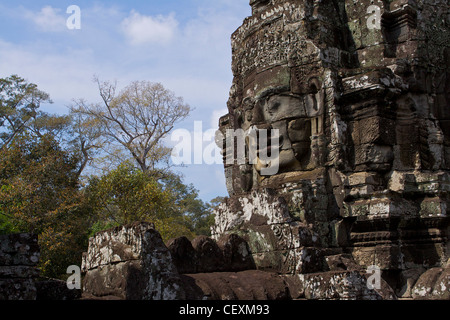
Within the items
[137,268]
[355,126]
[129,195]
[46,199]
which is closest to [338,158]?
[355,126]

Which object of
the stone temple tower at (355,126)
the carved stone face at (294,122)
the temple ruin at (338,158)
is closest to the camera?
the temple ruin at (338,158)

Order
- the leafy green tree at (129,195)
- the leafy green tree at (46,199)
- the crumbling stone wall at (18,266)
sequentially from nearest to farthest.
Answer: the crumbling stone wall at (18,266), the leafy green tree at (46,199), the leafy green tree at (129,195)

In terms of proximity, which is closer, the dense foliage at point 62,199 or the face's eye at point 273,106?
the face's eye at point 273,106

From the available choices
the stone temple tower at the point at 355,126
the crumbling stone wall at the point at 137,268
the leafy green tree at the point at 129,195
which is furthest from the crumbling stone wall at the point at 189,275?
the leafy green tree at the point at 129,195

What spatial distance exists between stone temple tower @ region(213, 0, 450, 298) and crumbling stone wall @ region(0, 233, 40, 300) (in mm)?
2301

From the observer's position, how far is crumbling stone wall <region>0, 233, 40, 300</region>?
112 inches

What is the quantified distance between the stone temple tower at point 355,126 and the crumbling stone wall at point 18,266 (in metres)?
2.30

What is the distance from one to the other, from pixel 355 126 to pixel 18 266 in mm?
4361

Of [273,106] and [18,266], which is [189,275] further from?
[273,106]

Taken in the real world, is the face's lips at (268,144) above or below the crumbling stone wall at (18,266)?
above

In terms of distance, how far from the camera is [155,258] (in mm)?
3381

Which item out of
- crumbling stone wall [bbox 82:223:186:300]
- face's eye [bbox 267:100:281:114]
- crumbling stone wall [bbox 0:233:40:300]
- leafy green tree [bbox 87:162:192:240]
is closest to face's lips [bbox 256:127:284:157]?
face's eye [bbox 267:100:281:114]

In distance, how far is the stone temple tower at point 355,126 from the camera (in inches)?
217

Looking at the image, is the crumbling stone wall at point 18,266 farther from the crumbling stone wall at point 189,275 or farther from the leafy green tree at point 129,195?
the leafy green tree at point 129,195
